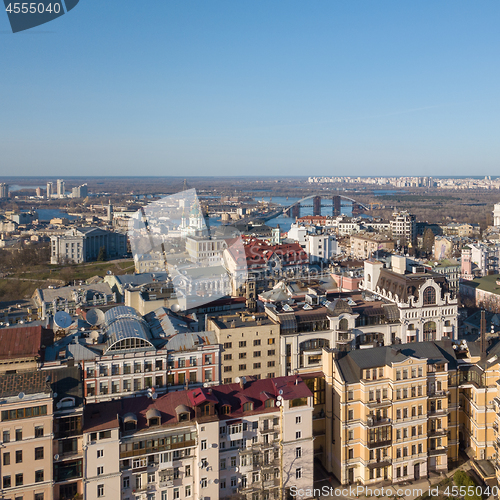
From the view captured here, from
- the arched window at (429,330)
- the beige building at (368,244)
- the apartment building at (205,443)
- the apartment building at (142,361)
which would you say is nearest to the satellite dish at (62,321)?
the apartment building at (142,361)

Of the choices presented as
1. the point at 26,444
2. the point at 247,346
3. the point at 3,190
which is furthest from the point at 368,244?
the point at 3,190

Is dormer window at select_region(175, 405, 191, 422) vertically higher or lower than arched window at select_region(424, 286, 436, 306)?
lower

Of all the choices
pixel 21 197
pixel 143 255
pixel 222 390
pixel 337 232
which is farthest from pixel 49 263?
pixel 21 197

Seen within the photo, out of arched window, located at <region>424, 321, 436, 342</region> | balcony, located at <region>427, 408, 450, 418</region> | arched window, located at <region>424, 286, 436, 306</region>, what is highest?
arched window, located at <region>424, 286, 436, 306</region>

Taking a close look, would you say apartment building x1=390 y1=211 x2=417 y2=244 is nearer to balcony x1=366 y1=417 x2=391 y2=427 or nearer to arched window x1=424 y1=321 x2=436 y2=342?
arched window x1=424 y1=321 x2=436 y2=342

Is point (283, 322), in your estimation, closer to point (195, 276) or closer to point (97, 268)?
point (195, 276)

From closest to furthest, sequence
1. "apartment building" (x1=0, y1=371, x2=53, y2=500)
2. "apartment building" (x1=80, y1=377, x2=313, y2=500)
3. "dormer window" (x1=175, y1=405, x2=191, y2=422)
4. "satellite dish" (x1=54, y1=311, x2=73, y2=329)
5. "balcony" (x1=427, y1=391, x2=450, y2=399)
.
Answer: "apartment building" (x1=0, y1=371, x2=53, y2=500)
"apartment building" (x1=80, y1=377, x2=313, y2=500)
"dormer window" (x1=175, y1=405, x2=191, y2=422)
"balcony" (x1=427, y1=391, x2=450, y2=399)
"satellite dish" (x1=54, y1=311, x2=73, y2=329)

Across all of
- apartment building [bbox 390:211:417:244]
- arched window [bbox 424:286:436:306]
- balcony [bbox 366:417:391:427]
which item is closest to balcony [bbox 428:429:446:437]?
balcony [bbox 366:417:391:427]
